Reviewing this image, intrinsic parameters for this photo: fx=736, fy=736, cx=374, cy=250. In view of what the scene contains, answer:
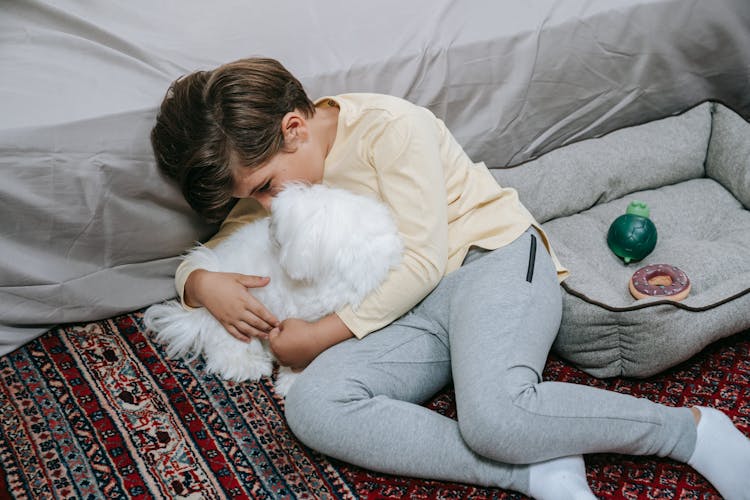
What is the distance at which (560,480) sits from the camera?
3.53ft

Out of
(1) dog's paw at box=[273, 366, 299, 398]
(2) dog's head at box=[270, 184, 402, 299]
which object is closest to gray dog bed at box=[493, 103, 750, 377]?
(2) dog's head at box=[270, 184, 402, 299]

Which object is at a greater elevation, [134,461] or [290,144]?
[290,144]

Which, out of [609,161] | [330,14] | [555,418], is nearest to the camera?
[555,418]

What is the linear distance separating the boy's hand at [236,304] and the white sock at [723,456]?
71 cm

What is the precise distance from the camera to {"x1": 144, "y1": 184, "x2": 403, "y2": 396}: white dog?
1113mm

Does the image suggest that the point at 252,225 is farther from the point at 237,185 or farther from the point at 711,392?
the point at 711,392

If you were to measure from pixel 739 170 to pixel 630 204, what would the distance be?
28cm

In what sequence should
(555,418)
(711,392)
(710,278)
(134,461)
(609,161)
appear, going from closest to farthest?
(555,418) < (134,461) < (711,392) < (710,278) < (609,161)

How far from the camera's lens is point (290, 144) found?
1.25m

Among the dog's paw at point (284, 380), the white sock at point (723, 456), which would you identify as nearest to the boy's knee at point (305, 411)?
the dog's paw at point (284, 380)

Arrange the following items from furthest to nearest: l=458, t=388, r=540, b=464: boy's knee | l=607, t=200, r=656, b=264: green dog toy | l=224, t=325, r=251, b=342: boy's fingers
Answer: l=607, t=200, r=656, b=264: green dog toy < l=224, t=325, r=251, b=342: boy's fingers < l=458, t=388, r=540, b=464: boy's knee

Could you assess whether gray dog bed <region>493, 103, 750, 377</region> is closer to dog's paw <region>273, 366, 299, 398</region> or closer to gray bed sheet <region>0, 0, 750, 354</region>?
gray bed sheet <region>0, 0, 750, 354</region>

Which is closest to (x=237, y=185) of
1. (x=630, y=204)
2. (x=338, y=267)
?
(x=338, y=267)

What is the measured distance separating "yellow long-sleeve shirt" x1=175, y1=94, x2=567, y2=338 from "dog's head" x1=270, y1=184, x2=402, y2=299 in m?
0.03
